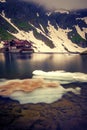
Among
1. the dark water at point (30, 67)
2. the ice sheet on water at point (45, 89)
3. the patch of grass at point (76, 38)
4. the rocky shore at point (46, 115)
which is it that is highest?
the patch of grass at point (76, 38)

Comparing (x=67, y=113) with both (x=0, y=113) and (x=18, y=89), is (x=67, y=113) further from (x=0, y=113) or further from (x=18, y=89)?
(x=18, y=89)

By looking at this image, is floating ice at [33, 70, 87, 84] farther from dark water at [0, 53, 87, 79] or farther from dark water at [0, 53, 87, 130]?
dark water at [0, 53, 87, 130]

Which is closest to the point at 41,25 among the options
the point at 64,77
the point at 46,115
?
the point at 64,77

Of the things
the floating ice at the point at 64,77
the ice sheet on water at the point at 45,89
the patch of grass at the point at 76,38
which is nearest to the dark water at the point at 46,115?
the ice sheet on water at the point at 45,89

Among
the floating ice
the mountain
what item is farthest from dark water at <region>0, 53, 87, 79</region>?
the mountain

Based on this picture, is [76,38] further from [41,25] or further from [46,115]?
[46,115]

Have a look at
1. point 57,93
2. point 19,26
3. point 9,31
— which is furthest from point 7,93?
point 19,26

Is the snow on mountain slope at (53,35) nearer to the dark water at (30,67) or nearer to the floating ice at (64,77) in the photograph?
the dark water at (30,67)
